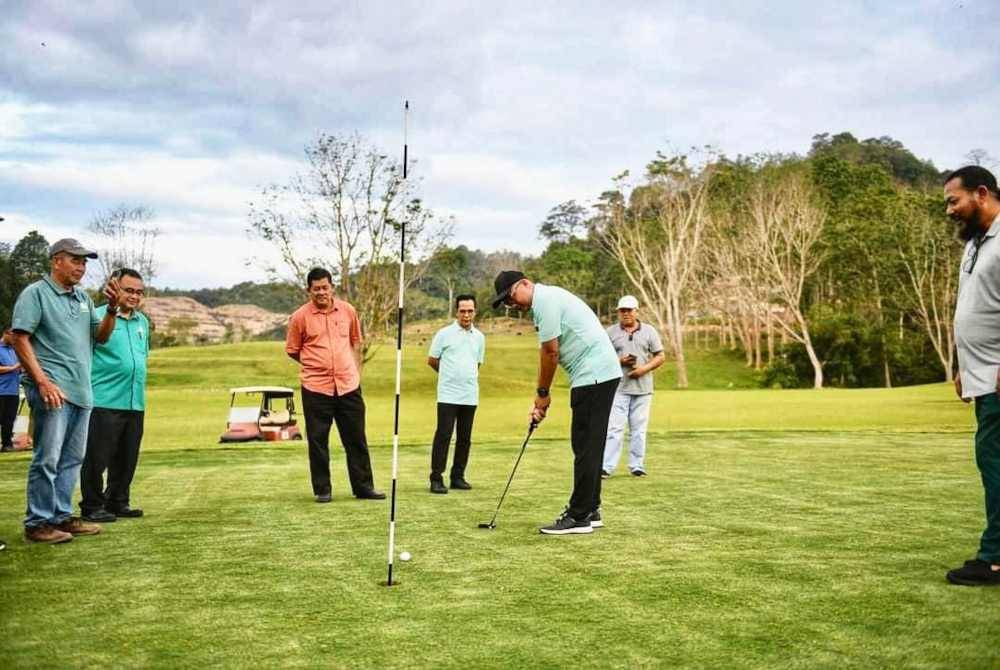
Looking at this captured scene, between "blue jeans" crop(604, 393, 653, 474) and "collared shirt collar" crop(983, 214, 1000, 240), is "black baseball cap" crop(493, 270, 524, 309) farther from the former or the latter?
"blue jeans" crop(604, 393, 653, 474)

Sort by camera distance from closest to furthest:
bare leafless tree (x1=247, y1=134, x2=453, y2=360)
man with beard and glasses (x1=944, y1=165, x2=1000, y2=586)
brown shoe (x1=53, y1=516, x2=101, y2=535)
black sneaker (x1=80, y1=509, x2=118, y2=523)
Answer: man with beard and glasses (x1=944, y1=165, x2=1000, y2=586) → brown shoe (x1=53, y1=516, x2=101, y2=535) → black sneaker (x1=80, y1=509, x2=118, y2=523) → bare leafless tree (x1=247, y1=134, x2=453, y2=360)

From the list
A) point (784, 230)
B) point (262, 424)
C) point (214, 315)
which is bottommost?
point (262, 424)

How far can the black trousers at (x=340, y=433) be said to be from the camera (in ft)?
31.2

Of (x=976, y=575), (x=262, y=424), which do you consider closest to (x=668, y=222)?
(x=262, y=424)

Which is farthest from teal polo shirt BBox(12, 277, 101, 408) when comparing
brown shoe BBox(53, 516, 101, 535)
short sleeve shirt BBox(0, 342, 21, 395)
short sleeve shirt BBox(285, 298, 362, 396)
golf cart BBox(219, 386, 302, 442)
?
golf cart BBox(219, 386, 302, 442)

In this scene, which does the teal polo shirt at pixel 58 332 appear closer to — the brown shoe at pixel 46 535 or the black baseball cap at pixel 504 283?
the brown shoe at pixel 46 535

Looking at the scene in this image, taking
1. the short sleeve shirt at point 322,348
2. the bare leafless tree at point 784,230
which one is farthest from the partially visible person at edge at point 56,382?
the bare leafless tree at point 784,230

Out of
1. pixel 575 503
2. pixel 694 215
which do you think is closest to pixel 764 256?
pixel 694 215

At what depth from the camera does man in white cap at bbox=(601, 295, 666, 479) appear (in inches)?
460

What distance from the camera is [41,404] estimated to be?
279 inches

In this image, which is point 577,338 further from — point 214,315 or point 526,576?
point 214,315

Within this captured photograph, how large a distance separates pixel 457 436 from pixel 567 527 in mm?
3739

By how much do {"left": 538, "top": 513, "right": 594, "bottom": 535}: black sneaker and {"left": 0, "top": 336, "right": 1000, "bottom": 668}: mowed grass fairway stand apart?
0.40 ft

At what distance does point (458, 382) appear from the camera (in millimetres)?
10891
